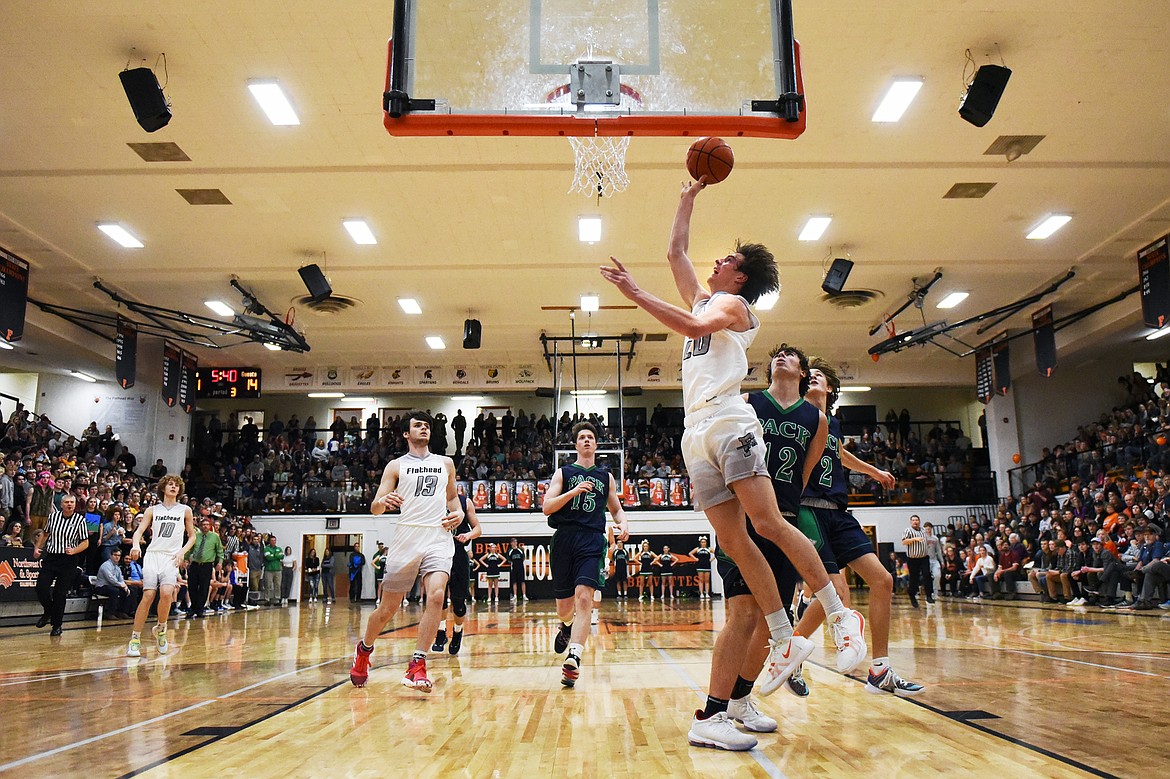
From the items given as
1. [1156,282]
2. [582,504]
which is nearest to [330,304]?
[582,504]

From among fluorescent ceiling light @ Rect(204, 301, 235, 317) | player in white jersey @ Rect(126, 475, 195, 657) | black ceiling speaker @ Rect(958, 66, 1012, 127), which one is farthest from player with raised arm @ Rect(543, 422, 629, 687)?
fluorescent ceiling light @ Rect(204, 301, 235, 317)

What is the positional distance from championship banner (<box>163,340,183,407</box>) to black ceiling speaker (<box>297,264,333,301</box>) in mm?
7408

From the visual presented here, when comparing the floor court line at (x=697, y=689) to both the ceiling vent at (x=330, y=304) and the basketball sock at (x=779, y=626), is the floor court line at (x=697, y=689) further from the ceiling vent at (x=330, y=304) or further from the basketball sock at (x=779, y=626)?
the ceiling vent at (x=330, y=304)

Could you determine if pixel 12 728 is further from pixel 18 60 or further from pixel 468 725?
pixel 18 60

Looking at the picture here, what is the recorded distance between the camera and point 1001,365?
2066 centimetres

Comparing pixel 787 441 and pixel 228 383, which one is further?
pixel 228 383

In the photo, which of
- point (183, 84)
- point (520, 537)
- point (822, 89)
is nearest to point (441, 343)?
point (520, 537)

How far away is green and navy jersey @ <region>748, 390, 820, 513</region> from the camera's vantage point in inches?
160

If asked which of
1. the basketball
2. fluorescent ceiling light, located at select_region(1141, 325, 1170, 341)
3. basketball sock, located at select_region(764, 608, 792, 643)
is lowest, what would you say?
basketball sock, located at select_region(764, 608, 792, 643)

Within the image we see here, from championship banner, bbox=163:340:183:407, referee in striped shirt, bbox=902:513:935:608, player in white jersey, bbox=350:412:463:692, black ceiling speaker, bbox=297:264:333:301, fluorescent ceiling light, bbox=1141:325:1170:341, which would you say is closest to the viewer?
player in white jersey, bbox=350:412:463:692

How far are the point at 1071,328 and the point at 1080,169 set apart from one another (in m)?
8.77

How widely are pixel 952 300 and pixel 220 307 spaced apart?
1598 centimetres

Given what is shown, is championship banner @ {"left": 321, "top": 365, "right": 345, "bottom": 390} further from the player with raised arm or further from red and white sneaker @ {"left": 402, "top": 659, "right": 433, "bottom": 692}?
red and white sneaker @ {"left": 402, "top": 659, "right": 433, "bottom": 692}

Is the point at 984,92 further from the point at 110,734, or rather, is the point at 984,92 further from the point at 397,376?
the point at 397,376
